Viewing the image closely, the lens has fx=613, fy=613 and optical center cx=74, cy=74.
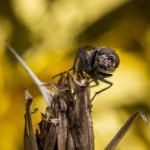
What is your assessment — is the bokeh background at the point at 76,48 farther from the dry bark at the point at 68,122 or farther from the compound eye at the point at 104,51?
the dry bark at the point at 68,122

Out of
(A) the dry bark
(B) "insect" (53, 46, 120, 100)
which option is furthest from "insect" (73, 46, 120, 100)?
(A) the dry bark

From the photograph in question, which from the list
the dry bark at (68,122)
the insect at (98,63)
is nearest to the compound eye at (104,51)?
the insect at (98,63)

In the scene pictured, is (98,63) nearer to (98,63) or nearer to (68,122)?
(98,63)

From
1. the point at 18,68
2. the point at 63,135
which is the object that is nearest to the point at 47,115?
the point at 63,135

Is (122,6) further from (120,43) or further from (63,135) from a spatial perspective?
(63,135)

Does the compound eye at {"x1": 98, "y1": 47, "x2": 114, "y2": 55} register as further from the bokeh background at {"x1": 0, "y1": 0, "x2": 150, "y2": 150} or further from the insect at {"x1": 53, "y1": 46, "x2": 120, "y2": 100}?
the bokeh background at {"x1": 0, "y1": 0, "x2": 150, "y2": 150}

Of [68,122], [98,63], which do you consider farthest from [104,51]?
[68,122]
